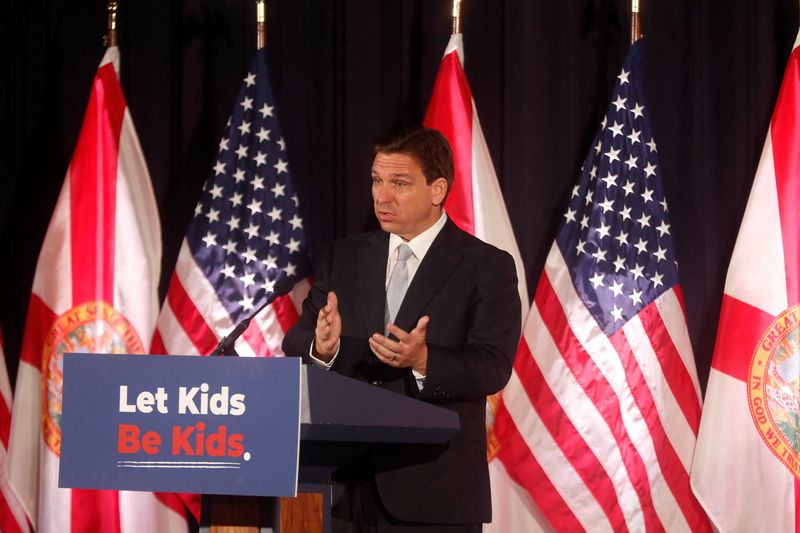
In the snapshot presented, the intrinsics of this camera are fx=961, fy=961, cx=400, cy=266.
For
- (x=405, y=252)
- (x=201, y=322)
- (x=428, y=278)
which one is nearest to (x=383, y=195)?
(x=405, y=252)

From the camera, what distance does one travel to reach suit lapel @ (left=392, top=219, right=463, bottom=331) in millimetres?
2197

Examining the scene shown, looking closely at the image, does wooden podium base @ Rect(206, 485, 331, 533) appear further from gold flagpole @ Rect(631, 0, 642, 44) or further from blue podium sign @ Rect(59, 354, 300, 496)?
gold flagpole @ Rect(631, 0, 642, 44)

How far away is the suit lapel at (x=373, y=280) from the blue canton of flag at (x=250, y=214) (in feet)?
3.53

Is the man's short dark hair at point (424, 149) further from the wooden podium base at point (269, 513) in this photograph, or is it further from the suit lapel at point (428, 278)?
the wooden podium base at point (269, 513)

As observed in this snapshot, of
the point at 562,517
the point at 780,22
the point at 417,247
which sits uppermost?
the point at 780,22

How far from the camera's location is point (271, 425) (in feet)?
4.96

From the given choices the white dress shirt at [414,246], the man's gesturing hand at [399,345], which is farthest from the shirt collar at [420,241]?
the man's gesturing hand at [399,345]

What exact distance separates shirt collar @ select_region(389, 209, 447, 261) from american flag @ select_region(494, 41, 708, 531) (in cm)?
104

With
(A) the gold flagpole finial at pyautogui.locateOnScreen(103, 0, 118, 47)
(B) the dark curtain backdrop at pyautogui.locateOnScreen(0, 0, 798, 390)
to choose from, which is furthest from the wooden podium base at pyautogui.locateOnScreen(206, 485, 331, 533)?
(A) the gold flagpole finial at pyautogui.locateOnScreen(103, 0, 118, 47)

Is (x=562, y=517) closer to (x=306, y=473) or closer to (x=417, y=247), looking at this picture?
(x=417, y=247)

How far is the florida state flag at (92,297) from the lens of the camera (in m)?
3.44

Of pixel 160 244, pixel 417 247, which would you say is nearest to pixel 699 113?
pixel 417 247

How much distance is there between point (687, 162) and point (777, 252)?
58 cm

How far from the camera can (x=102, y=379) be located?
1555 mm
